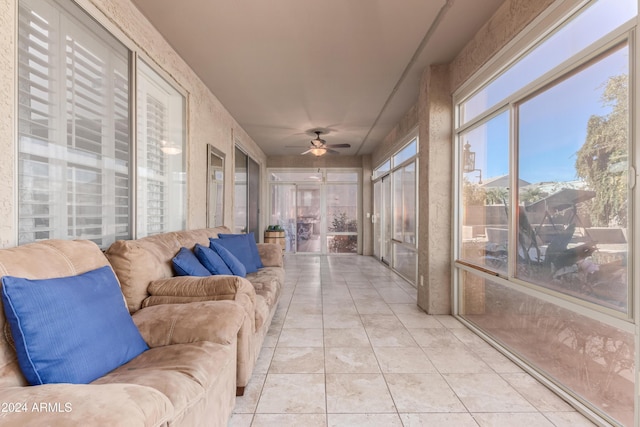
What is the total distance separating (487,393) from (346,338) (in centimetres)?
117

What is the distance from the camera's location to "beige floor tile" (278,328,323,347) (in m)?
2.62

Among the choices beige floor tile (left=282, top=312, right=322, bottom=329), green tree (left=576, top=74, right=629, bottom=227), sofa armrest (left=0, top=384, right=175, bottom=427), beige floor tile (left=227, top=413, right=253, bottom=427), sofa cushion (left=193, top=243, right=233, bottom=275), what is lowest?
beige floor tile (left=227, top=413, right=253, bottom=427)

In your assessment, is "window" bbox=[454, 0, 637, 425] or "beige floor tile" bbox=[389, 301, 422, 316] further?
"beige floor tile" bbox=[389, 301, 422, 316]

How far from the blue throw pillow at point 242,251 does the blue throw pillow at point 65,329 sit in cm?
194

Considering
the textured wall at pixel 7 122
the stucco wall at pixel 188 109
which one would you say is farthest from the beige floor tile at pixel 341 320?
the textured wall at pixel 7 122

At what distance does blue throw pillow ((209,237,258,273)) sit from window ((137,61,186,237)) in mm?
509

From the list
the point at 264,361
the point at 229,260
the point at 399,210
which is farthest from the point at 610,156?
the point at 399,210

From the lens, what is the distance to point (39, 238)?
160cm

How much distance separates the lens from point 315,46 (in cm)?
286

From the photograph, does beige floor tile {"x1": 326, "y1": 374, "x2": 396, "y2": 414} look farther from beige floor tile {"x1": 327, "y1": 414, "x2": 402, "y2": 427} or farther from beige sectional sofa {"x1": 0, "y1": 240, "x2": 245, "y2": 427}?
beige sectional sofa {"x1": 0, "y1": 240, "x2": 245, "y2": 427}

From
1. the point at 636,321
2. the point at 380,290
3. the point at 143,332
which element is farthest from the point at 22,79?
the point at 380,290

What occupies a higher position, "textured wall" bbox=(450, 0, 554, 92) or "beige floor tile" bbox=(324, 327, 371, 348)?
"textured wall" bbox=(450, 0, 554, 92)

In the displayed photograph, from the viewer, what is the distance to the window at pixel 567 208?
61.2 inches

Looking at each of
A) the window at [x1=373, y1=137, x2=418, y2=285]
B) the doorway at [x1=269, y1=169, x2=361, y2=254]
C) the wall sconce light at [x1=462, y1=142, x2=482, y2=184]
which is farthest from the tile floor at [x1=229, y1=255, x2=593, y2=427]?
the doorway at [x1=269, y1=169, x2=361, y2=254]
